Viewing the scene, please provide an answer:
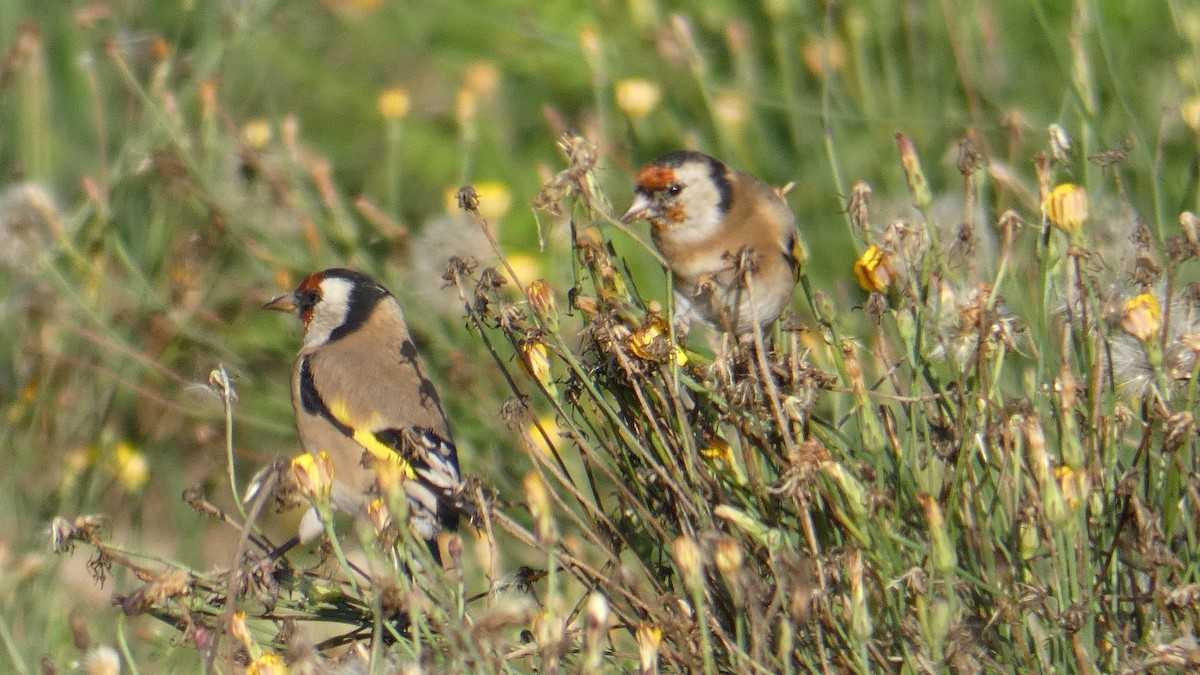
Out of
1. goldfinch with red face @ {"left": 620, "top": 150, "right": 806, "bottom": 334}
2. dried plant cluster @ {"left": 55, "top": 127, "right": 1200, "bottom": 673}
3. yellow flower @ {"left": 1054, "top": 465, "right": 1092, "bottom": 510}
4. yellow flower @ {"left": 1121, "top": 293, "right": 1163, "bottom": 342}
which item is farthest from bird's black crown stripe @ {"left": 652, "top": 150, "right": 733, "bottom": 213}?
yellow flower @ {"left": 1054, "top": 465, "right": 1092, "bottom": 510}

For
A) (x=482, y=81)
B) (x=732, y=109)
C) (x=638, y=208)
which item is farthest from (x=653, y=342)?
(x=482, y=81)

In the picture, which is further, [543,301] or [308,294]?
[308,294]

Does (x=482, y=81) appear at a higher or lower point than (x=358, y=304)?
higher

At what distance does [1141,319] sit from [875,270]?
0.40 m

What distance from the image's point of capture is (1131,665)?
6.00ft

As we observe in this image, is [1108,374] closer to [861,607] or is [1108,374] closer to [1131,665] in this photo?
[1131,665]

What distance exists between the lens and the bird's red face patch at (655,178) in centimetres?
296

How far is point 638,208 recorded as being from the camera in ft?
9.72

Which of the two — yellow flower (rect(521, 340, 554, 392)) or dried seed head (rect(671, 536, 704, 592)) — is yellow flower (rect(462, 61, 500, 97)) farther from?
dried seed head (rect(671, 536, 704, 592))

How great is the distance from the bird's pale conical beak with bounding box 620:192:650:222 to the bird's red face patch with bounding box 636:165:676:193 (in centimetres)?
2

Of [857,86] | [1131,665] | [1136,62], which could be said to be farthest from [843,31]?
[1131,665]

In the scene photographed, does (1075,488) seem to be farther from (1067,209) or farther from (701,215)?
(701,215)

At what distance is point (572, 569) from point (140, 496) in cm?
218

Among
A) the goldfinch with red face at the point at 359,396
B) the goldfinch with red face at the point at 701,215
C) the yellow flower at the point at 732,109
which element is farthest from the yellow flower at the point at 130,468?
the yellow flower at the point at 732,109
